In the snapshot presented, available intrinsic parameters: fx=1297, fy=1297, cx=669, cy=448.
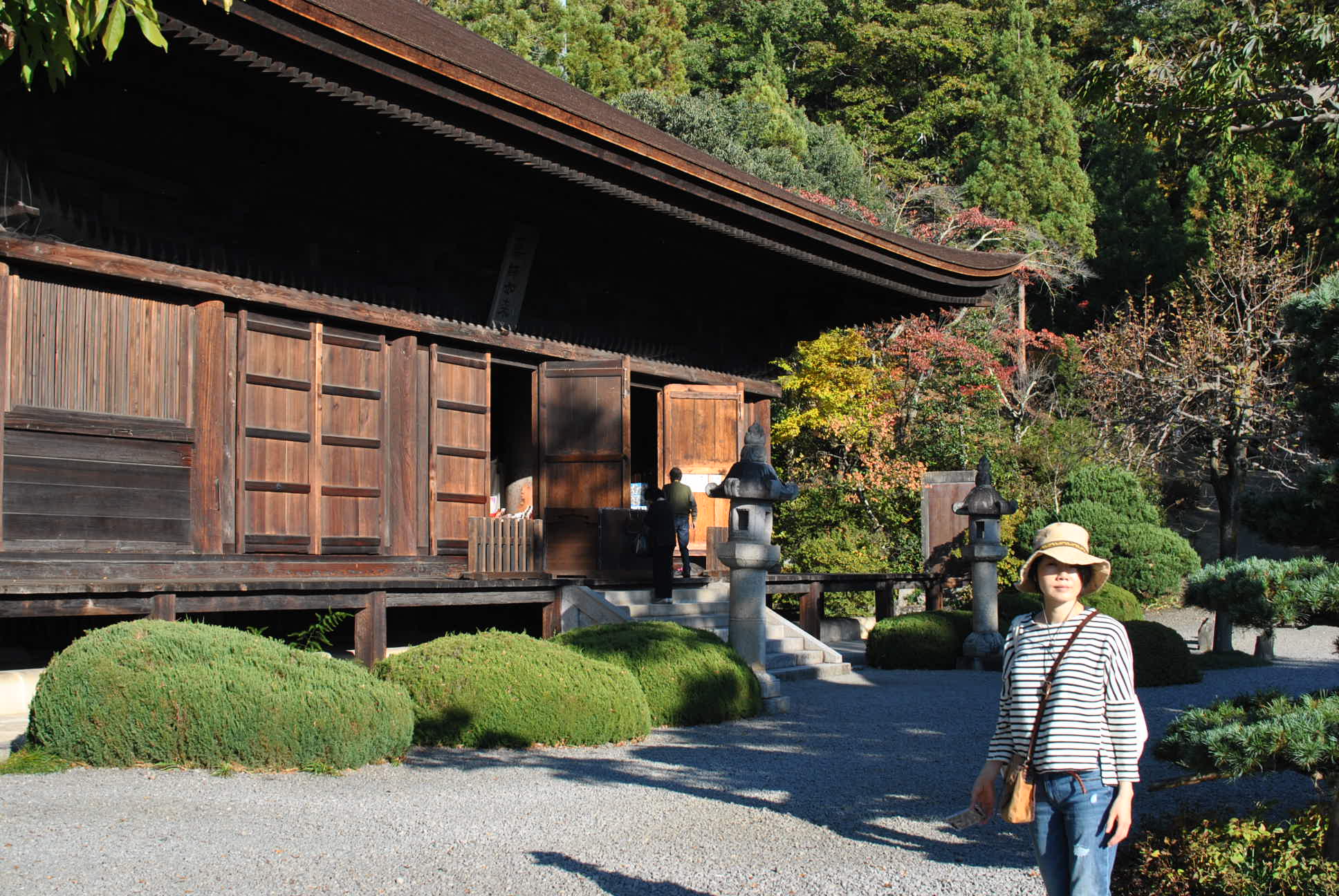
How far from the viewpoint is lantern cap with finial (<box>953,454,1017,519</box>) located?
17.1 metres

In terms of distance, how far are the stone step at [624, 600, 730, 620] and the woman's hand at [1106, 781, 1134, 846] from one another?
9901 mm

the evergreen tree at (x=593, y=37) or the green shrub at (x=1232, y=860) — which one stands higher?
the evergreen tree at (x=593, y=37)

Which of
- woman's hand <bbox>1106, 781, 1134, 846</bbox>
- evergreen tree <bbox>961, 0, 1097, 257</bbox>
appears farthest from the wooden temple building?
evergreen tree <bbox>961, 0, 1097, 257</bbox>

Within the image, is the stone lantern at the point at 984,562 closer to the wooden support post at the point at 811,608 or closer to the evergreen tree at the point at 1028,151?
the wooden support post at the point at 811,608

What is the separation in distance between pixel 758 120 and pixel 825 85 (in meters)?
9.58

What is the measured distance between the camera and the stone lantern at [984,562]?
17.0 metres

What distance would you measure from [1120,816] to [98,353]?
9338 millimetres

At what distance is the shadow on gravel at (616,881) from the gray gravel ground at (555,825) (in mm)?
12

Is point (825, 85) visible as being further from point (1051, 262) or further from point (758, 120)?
point (1051, 262)

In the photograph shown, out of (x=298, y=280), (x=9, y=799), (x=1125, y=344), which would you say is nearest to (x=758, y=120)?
(x=1125, y=344)

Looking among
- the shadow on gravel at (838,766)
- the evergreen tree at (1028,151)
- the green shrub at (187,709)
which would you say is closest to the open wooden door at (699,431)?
the shadow on gravel at (838,766)

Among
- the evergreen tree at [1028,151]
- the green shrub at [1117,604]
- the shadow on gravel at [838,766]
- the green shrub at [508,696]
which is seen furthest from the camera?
the evergreen tree at [1028,151]

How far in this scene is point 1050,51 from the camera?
4425 centimetres

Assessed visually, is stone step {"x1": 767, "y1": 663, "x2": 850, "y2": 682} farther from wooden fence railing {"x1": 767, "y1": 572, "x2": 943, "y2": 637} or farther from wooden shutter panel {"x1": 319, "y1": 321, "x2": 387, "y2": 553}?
wooden shutter panel {"x1": 319, "y1": 321, "x2": 387, "y2": 553}
